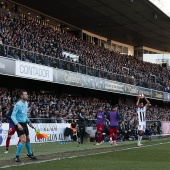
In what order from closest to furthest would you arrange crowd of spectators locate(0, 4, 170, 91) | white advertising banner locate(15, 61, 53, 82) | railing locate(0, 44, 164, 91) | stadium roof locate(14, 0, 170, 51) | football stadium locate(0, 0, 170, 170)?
football stadium locate(0, 0, 170, 170), railing locate(0, 44, 164, 91), white advertising banner locate(15, 61, 53, 82), crowd of spectators locate(0, 4, 170, 91), stadium roof locate(14, 0, 170, 51)

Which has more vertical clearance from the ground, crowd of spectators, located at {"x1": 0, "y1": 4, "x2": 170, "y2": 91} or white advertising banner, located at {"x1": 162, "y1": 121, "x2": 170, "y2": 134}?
crowd of spectators, located at {"x1": 0, "y1": 4, "x2": 170, "y2": 91}

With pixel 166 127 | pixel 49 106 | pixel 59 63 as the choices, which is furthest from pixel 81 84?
pixel 166 127

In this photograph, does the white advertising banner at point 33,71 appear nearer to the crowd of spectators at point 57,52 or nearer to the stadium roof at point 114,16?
the crowd of spectators at point 57,52

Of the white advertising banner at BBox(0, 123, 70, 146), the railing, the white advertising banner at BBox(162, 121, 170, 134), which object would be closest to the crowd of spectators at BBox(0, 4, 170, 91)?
the railing

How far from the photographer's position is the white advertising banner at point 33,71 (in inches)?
1106

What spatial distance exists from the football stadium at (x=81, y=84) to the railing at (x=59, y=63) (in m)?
0.07

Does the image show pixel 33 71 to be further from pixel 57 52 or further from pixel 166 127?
pixel 166 127

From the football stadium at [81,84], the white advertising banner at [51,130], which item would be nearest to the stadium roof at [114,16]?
the football stadium at [81,84]

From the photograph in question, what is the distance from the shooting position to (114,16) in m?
45.6

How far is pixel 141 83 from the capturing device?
1870 inches

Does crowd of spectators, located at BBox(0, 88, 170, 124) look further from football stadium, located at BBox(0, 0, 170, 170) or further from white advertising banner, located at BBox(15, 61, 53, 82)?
white advertising banner, located at BBox(15, 61, 53, 82)

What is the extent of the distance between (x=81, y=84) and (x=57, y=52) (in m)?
3.18

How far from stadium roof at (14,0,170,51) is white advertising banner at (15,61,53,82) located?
9.82m

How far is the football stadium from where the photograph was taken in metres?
16.5
